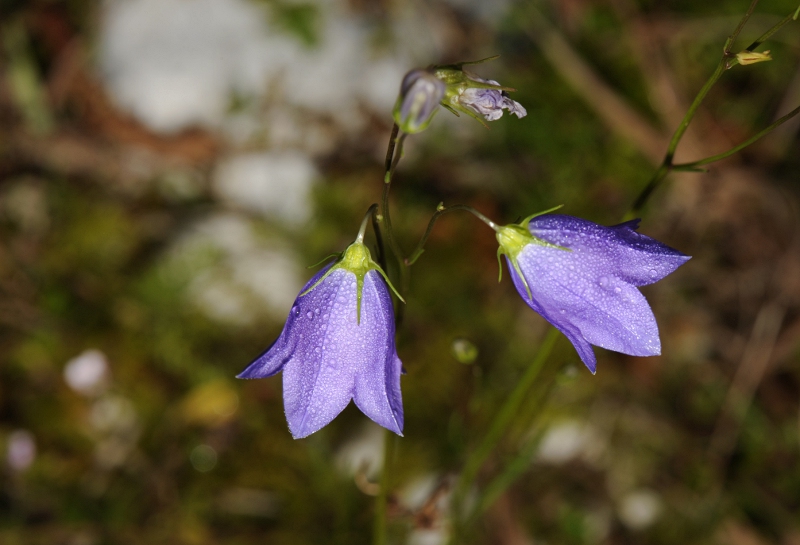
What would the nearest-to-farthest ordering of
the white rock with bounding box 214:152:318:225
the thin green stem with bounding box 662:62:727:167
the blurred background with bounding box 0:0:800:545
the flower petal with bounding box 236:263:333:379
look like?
the thin green stem with bounding box 662:62:727:167
the flower petal with bounding box 236:263:333:379
the blurred background with bounding box 0:0:800:545
the white rock with bounding box 214:152:318:225

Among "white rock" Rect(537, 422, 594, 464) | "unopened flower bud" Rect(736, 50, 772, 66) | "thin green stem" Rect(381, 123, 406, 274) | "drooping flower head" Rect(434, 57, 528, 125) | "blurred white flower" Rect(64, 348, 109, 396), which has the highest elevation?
"unopened flower bud" Rect(736, 50, 772, 66)

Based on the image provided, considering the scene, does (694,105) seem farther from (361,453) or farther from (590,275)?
(361,453)

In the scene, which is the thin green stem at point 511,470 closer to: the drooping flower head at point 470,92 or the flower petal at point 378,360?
the flower petal at point 378,360

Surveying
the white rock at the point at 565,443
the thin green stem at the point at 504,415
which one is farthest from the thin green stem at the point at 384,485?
the white rock at the point at 565,443

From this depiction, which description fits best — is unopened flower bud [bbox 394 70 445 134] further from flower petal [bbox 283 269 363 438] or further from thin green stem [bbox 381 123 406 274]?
flower petal [bbox 283 269 363 438]

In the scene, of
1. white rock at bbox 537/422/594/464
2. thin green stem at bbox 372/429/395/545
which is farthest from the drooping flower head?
white rock at bbox 537/422/594/464

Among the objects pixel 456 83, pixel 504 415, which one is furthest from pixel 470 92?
pixel 504 415
